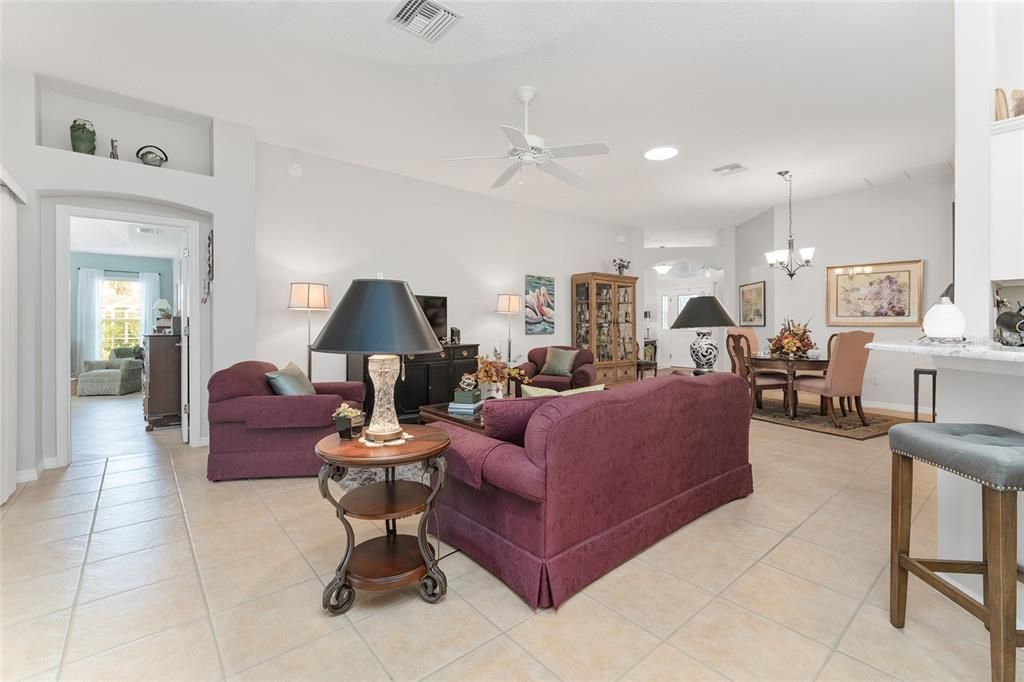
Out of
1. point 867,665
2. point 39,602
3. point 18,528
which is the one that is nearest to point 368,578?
point 39,602

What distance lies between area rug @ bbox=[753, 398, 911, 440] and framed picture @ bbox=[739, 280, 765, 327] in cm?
193

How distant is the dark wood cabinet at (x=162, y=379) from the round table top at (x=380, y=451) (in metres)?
4.21

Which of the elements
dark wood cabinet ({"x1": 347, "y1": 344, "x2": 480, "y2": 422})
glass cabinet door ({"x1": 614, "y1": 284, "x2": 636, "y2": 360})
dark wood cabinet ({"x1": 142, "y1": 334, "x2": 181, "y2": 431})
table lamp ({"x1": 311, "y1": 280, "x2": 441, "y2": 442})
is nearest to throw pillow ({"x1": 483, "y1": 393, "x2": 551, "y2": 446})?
table lamp ({"x1": 311, "y1": 280, "x2": 441, "y2": 442})

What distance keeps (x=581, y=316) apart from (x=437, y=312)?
2596 mm

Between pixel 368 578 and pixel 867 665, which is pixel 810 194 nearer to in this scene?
pixel 867 665

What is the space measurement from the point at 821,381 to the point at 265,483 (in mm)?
5526

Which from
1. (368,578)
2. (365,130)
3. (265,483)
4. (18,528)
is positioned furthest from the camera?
(365,130)

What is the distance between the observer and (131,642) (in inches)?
64.3

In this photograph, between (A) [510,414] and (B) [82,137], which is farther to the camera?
(B) [82,137]

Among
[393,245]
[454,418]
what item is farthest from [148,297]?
[454,418]

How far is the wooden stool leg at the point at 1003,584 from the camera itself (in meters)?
1.30

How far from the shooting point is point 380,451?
175 cm

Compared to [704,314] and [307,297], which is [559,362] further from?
[307,297]

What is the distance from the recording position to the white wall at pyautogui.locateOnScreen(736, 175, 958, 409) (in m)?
5.54
